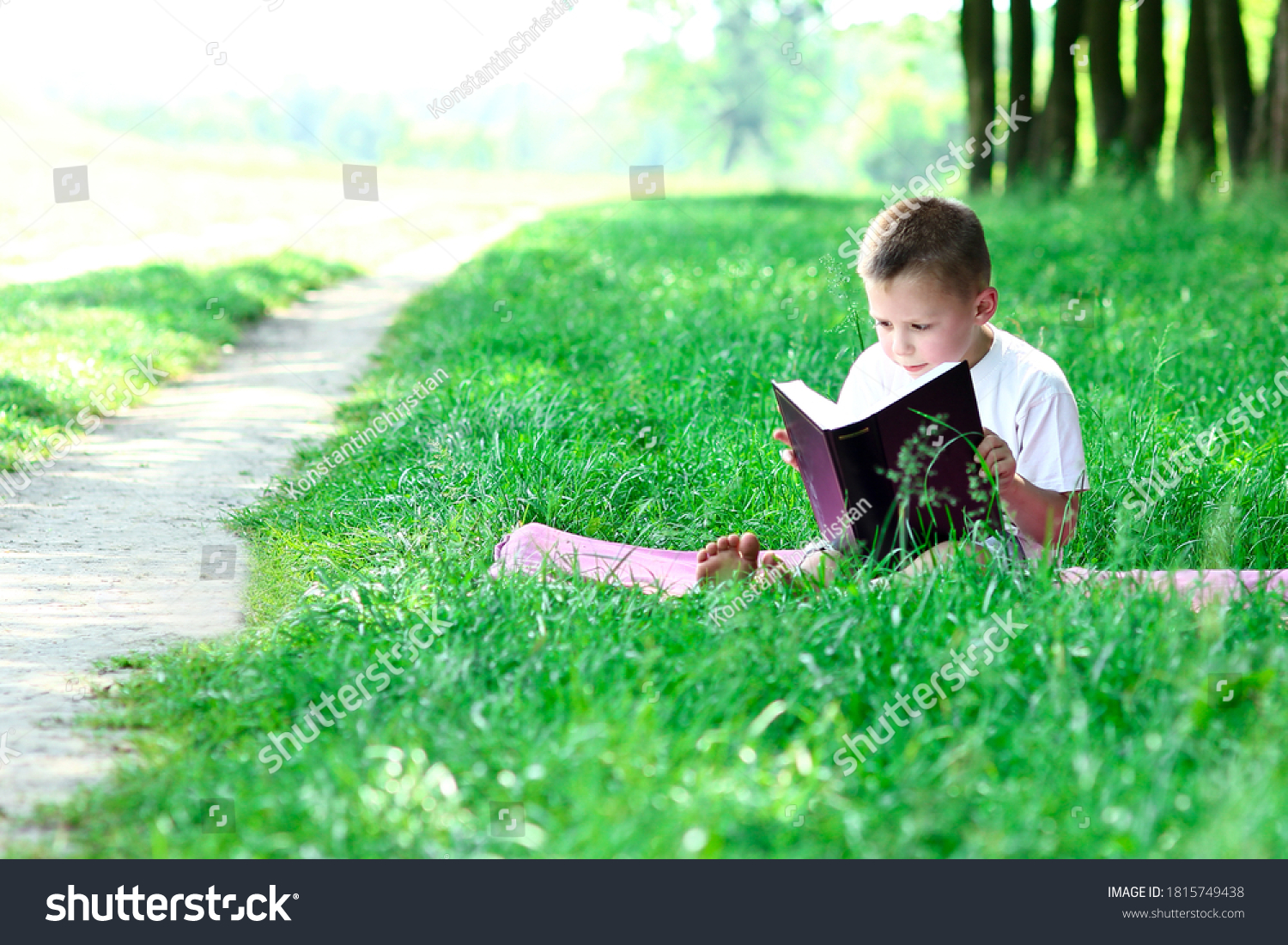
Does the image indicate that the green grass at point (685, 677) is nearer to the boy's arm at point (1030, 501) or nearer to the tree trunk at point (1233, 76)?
the boy's arm at point (1030, 501)

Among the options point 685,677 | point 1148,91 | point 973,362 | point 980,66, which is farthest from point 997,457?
point 980,66

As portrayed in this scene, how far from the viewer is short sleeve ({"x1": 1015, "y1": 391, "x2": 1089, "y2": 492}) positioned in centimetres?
312

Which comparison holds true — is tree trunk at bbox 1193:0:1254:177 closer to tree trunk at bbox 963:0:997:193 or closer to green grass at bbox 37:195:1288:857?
tree trunk at bbox 963:0:997:193

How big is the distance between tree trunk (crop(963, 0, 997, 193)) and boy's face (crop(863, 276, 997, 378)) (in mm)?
16576

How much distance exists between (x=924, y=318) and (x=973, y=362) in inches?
10.0

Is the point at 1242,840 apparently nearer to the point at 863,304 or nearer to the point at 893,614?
the point at 893,614

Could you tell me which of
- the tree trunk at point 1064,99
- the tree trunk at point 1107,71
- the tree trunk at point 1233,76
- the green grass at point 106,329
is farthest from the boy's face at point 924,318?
the tree trunk at point 1064,99

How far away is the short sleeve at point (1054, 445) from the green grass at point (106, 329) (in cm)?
429

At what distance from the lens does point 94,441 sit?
582 centimetres

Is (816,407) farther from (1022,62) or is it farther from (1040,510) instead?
(1022,62)

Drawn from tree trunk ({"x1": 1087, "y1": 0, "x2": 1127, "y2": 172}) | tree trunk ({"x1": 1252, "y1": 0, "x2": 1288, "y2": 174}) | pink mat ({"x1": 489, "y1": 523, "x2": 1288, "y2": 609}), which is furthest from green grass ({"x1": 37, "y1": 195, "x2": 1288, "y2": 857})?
tree trunk ({"x1": 1087, "y1": 0, "x2": 1127, "y2": 172})

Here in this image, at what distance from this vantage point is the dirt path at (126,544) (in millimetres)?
2727
